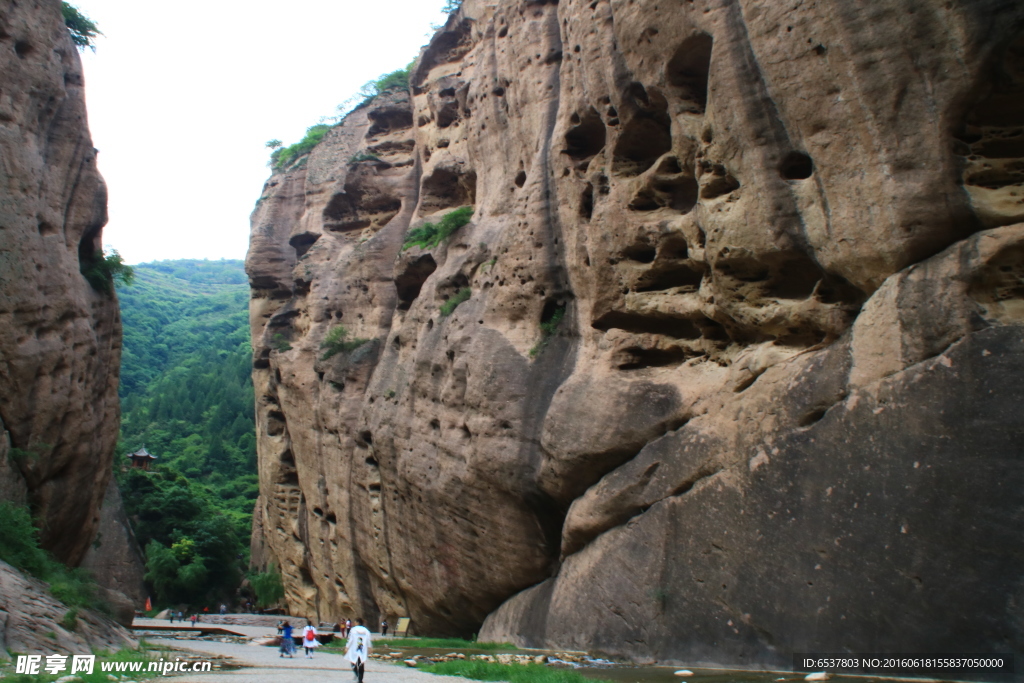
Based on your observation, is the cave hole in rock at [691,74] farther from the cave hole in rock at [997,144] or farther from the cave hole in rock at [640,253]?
the cave hole in rock at [997,144]

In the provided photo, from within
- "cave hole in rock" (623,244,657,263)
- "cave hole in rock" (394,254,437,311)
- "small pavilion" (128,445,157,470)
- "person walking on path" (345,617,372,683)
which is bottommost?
"person walking on path" (345,617,372,683)

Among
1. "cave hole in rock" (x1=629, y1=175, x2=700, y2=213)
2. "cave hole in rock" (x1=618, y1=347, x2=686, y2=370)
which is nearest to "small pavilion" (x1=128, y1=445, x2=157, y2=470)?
"cave hole in rock" (x1=618, y1=347, x2=686, y2=370)

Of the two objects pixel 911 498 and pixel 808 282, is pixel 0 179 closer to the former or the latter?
pixel 808 282

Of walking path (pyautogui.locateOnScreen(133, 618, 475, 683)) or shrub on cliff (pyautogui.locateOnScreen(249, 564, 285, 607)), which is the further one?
shrub on cliff (pyautogui.locateOnScreen(249, 564, 285, 607))

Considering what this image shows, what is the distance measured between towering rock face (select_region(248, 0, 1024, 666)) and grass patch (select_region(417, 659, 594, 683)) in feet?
8.01

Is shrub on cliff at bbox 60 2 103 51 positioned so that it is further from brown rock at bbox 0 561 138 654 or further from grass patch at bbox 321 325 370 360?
brown rock at bbox 0 561 138 654

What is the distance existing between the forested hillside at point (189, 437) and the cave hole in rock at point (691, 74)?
94.4ft

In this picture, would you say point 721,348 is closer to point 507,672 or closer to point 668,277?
point 668,277

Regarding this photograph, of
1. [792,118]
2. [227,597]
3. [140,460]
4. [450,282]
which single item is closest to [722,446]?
[792,118]

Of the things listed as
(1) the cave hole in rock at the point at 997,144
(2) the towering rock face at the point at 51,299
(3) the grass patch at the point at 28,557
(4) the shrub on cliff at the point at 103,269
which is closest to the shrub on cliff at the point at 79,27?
(2) the towering rock face at the point at 51,299

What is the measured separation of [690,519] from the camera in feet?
34.3

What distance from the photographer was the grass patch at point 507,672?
7.63 meters

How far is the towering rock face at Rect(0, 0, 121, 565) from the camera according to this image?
14328mm

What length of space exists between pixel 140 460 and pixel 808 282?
1595 inches
